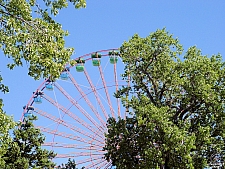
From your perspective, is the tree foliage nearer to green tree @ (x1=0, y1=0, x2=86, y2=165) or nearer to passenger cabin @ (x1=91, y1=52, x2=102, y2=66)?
green tree @ (x1=0, y1=0, x2=86, y2=165)

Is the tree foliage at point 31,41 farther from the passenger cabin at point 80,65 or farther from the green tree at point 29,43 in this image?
the passenger cabin at point 80,65

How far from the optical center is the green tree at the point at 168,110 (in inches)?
569

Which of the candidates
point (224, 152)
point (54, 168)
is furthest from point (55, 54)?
point (54, 168)

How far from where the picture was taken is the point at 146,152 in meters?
14.4

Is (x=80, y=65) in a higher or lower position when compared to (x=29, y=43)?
higher

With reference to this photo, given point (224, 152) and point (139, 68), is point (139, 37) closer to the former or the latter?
point (139, 68)

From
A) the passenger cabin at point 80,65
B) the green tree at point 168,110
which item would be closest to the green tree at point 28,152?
the green tree at point 168,110

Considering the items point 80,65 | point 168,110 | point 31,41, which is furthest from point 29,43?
point 80,65

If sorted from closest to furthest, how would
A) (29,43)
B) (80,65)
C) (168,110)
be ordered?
(29,43)
(168,110)
(80,65)

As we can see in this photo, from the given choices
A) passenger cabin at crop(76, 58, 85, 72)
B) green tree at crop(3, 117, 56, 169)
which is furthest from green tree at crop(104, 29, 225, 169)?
passenger cabin at crop(76, 58, 85, 72)

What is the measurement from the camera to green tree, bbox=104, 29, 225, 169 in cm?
1445

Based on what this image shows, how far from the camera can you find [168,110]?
53.0ft

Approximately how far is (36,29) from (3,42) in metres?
0.81

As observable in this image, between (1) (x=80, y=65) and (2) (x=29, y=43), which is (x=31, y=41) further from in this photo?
(1) (x=80, y=65)
